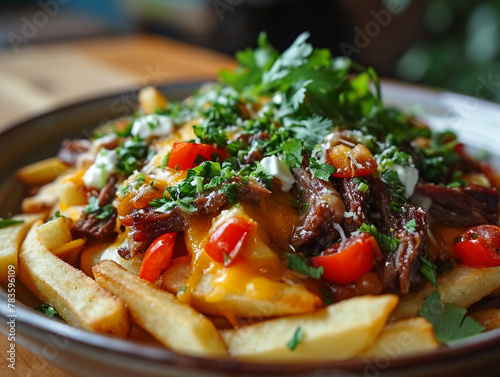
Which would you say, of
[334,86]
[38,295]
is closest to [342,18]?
[334,86]

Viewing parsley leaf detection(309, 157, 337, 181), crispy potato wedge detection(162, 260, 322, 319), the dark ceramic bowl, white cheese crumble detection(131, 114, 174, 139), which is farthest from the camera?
white cheese crumble detection(131, 114, 174, 139)

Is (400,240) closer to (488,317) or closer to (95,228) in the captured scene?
(488,317)

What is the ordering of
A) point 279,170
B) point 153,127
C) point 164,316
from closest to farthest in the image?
1. point 164,316
2. point 279,170
3. point 153,127

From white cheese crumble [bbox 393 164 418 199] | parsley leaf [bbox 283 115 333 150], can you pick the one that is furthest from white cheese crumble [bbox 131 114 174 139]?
white cheese crumble [bbox 393 164 418 199]

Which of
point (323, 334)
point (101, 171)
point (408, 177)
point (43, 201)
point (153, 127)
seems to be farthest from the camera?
point (43, 201)

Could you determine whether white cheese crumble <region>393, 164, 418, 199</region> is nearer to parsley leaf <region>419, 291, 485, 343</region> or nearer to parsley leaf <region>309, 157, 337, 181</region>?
parsley leaf <region>309, 157, 337, 181</region>

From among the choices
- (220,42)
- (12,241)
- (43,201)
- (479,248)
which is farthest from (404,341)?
(220,42)

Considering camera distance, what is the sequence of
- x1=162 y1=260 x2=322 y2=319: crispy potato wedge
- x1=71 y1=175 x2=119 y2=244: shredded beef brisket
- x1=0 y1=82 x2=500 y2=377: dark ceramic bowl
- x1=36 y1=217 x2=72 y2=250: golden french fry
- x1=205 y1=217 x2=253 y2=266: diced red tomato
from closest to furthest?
x1=0 y1=82 x2=500 y2=377: dark ceramic bowl, x1=162 y1=260 x2=322 y2=319: crispy potato wedge, x1=205 y1=217 x2=253 y2=266: diced red tomato, x1=36 y1=217 x2=72 y2=250: golden french fry, x1=71 y1=175 x2=119 y2=244: shredded beef brisket
